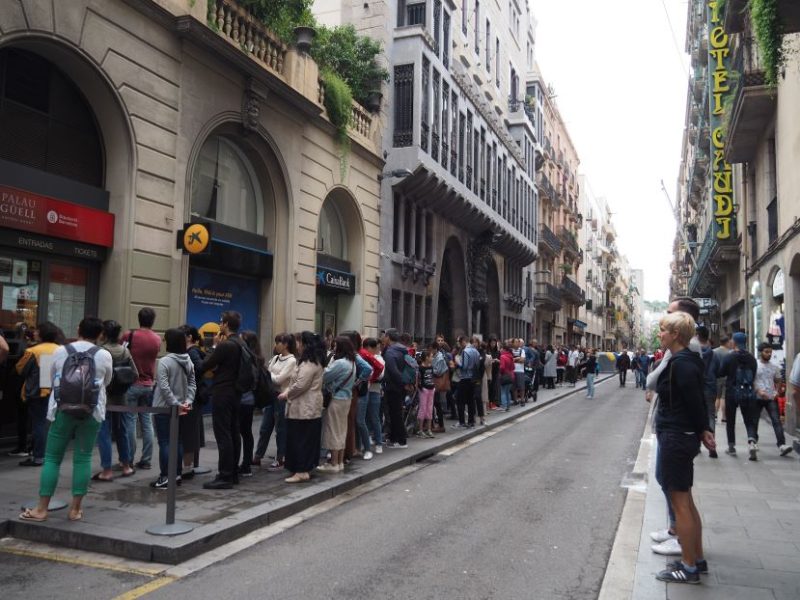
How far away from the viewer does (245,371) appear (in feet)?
24.6

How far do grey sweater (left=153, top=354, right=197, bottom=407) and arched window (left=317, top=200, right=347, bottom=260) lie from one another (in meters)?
10.4

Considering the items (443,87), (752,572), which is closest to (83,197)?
(752,572)

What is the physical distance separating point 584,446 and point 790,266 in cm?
568

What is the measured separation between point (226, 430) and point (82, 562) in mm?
2369

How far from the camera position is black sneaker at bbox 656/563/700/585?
461 cm

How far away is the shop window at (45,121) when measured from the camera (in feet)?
30.7

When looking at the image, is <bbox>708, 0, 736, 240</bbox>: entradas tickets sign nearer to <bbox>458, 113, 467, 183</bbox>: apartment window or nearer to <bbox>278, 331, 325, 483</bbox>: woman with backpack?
<bbox>458, 113, 467, 183</bbox>: apartment window

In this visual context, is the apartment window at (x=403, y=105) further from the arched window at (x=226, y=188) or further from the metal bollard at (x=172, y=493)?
the metal bollard at (x=172, y=493)

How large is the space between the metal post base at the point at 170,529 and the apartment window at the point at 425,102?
1765cm

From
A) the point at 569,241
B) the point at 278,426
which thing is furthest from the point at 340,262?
the point at 569,241

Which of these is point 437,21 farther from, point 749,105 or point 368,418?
point 368,418

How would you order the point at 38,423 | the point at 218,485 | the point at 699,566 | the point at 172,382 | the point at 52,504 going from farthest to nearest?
the point at 38,423 → the point at 218,485 → the point at 172,382 → the point at 52,504 → the point at 699,566

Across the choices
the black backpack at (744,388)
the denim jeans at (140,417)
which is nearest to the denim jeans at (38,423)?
the denim jeans at (140,417)

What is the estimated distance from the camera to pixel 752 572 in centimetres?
482
